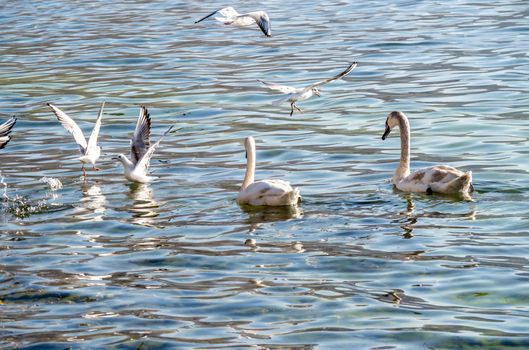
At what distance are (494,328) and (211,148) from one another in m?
9.03

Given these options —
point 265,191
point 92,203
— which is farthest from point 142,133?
point 265,191

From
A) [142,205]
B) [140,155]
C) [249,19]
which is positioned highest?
[249,19]

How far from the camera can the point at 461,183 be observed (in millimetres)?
14047

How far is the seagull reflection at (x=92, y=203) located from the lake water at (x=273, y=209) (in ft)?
0.15

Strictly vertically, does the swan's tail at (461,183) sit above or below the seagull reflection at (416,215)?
above

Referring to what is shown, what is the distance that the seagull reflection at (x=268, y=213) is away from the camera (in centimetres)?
1387

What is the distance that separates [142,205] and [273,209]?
1.70m

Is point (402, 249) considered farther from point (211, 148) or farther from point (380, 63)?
point (380, 63)

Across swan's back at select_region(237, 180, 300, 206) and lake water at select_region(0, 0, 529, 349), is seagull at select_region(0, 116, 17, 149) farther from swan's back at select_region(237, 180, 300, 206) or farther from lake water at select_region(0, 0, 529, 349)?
swan's back at select_region(237, 180, 300, 206)

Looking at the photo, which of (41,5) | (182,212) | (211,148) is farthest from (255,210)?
(41,5)

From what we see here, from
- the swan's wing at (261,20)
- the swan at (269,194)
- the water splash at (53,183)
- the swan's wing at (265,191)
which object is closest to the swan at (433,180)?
the swan at (269,194)

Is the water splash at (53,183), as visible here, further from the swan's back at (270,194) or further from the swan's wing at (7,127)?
the swan's back at (270,194)

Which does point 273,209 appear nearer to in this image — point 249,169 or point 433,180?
point 249,169

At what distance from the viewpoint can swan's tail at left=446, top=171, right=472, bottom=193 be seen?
13992mm
